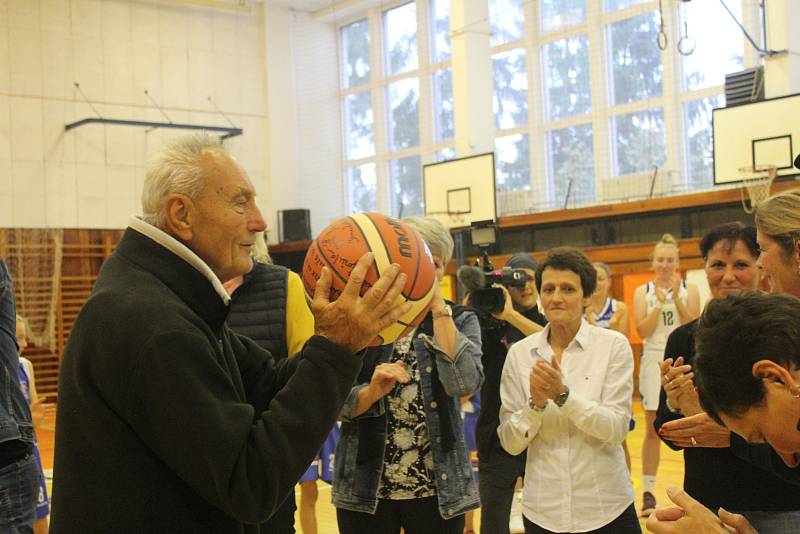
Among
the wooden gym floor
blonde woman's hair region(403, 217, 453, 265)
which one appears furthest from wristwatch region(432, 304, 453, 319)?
the wooden gym floor

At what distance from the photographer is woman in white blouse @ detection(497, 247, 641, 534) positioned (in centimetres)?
331

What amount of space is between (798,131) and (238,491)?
936 centimetres

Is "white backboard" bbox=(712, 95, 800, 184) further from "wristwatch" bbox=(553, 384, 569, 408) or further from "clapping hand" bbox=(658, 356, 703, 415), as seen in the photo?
"clapping hand" bbox=(658, 356, 703, 415)

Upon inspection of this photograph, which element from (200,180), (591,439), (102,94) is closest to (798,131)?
(591,439)

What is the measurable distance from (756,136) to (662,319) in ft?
12.4

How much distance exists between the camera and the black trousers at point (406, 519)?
3.33m

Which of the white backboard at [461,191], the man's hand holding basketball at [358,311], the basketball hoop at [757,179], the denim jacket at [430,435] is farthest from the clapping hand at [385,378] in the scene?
the white backboard at [461,191]

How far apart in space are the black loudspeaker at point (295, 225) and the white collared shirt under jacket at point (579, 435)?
14.2m

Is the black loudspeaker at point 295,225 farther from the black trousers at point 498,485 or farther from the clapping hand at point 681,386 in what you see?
the clapping hand at point 681,386

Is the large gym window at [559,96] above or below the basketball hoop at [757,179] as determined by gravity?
above

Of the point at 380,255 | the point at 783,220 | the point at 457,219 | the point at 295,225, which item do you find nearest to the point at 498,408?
the point at 783,220

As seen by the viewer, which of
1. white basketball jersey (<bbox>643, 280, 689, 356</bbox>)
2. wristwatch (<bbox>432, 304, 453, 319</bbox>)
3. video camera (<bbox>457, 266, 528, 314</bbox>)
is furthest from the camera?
white basketball jersey (<bbox>643, 280, 689, 356</bbox>)

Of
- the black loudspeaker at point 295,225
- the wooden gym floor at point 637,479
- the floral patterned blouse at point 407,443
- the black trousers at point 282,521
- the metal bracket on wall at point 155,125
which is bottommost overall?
the wooden gym floor at point 637,479

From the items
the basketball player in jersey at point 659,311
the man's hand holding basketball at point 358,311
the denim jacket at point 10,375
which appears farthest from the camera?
the basketball player in jersey at point 659,311
